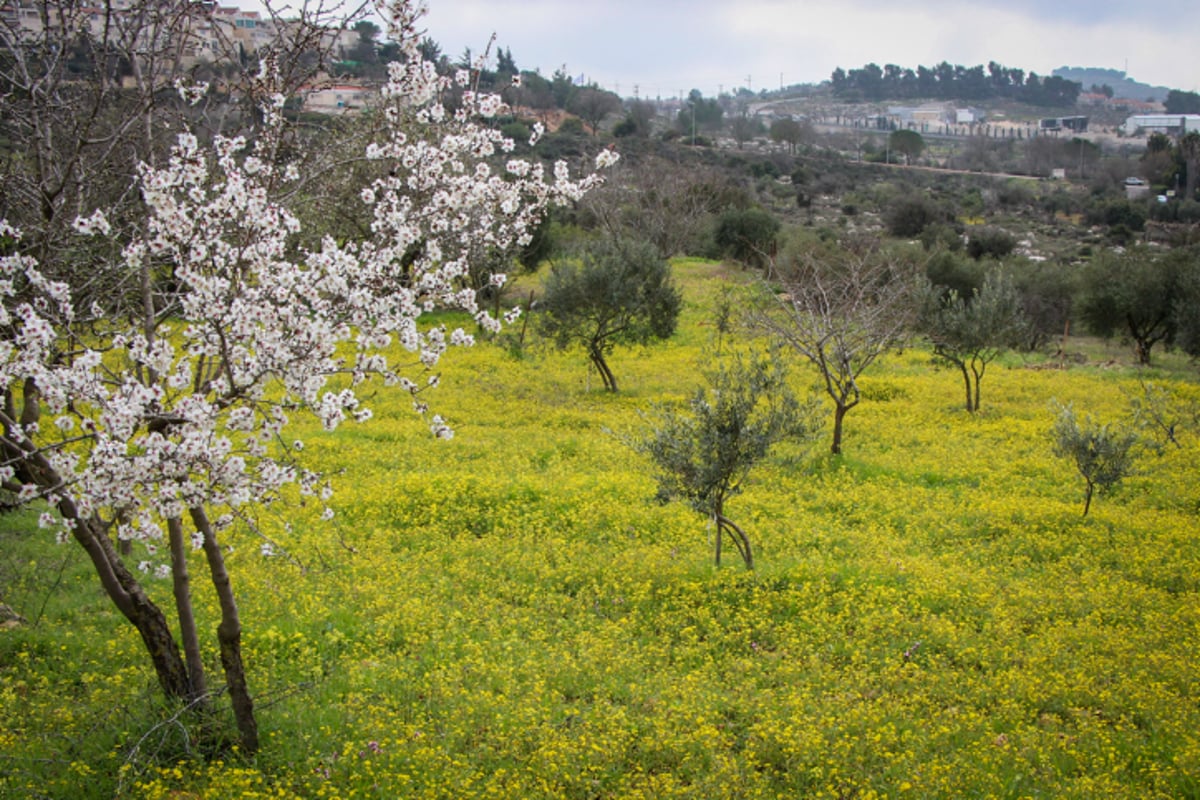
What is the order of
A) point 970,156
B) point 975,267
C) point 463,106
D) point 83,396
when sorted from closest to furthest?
point 83,396, point 463,106, point 975,267, point 970,156

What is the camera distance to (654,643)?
10.6 meters

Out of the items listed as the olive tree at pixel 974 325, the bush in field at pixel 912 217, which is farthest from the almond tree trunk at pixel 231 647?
the bush in field at pixel 912 217

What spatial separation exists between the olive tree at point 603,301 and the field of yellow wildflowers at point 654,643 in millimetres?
6761

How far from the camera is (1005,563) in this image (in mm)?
13773

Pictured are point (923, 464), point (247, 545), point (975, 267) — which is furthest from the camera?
point (975, 267)

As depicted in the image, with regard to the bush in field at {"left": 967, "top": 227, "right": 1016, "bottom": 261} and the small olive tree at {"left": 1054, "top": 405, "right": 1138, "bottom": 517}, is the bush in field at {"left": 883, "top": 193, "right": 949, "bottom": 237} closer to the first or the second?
the bush in field at {"left": 967, "top": 227, "right": 1016, "bottom": 261}

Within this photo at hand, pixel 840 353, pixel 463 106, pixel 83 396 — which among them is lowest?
pixel 840 353

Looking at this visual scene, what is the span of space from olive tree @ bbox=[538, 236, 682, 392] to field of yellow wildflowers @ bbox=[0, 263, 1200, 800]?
6.76 metres

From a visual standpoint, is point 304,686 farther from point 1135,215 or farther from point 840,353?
point 1135,215

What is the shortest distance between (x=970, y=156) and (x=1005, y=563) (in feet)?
384

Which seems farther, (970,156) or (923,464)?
(970,156)

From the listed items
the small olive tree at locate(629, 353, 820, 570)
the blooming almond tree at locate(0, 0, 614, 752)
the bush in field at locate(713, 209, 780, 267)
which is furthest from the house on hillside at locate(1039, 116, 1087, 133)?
the blooming almond tree at locate(0, 0, 614, 752)

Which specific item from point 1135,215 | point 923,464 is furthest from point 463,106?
point 1135,215

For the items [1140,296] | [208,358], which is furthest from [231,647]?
[1140,296]
